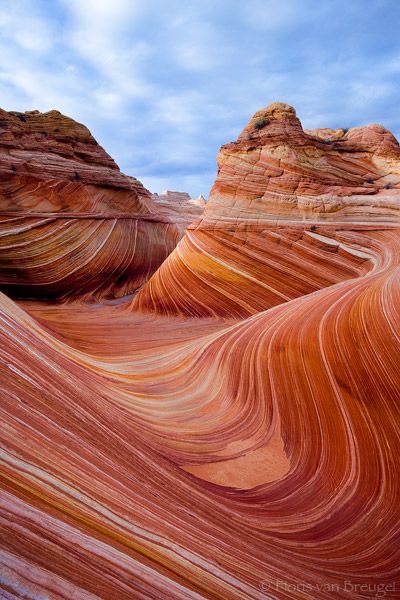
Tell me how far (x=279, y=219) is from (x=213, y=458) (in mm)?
4767

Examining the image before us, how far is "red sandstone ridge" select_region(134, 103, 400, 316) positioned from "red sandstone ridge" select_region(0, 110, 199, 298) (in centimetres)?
214

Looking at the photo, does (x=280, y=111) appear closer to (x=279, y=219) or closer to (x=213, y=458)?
(x=279, y=219)

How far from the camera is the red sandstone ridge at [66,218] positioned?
8117 mm

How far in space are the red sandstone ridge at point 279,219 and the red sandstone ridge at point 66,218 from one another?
7.04ft

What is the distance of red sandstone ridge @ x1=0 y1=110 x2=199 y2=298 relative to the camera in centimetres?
812

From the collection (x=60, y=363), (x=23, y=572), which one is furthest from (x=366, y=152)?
(x=23, y=572)

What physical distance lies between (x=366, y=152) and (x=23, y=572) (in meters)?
8.39

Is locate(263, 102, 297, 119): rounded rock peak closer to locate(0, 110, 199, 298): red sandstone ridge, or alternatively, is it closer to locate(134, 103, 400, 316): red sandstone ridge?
locate(134, 103, 400, 316): red sandstone ridge

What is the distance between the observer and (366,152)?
24.4 feet

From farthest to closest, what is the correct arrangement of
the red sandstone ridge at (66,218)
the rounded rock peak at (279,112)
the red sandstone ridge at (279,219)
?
the red sandstone ridge at (66,218)
the rounded rock peak at (279,112)
the red sandstone ridge at (279,219)

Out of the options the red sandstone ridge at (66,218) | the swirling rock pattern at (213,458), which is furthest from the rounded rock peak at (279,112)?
the red sandstone ridge at (66,218)

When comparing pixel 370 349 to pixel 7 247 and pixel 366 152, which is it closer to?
pixel 366 152

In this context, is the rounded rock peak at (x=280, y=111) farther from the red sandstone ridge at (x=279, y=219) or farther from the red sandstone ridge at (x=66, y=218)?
the red sandstone ridge at (x=66, y=218)

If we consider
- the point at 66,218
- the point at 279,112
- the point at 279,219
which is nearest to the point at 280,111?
the point at 279,112
